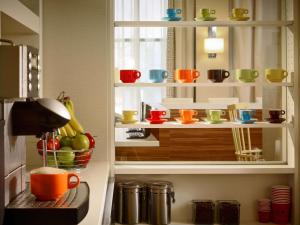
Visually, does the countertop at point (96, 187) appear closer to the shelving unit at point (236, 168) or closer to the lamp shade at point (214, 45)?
the shelving unit at point (236, 168)

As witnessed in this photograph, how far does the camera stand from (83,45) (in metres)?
3.01

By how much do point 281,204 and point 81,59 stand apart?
4.87 ft

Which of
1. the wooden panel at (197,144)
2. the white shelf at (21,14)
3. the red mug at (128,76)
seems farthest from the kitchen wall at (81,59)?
the wooden panel at (197,144)

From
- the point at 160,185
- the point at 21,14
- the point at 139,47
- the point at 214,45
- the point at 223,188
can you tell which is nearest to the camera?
the point at 21,14

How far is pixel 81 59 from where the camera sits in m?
3.01

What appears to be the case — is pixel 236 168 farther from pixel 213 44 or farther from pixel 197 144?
pixel 213 44

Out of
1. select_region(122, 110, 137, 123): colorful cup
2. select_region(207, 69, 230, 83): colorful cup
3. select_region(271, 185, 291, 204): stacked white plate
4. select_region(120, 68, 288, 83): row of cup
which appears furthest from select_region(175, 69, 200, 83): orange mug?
select_region(271, 185, 291, 204): stacked white plate

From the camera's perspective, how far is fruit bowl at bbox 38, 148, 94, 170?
2357mm

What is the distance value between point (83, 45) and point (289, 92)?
131 centimetres

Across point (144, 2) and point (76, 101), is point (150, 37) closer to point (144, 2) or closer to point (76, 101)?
point (144, 2)

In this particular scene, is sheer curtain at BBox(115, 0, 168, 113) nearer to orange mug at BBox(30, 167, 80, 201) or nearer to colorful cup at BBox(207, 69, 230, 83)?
colorful cup at BBox(207, 69, 230, 83)

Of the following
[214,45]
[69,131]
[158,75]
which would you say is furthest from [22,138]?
[214,45]

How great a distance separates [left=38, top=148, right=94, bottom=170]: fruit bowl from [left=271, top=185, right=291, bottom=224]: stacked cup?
4.08 ft

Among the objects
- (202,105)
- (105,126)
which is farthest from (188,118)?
(202,105)
